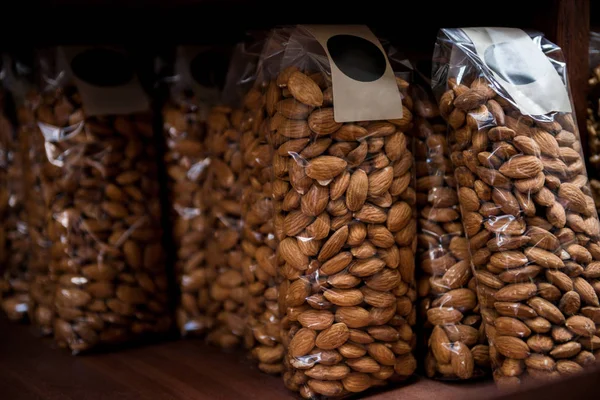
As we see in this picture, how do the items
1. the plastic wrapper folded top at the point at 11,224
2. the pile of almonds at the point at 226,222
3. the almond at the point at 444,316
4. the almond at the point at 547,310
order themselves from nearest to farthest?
the almond at the point at 547,310 → the almond at the point at 444,316 → the pile of almonds at the point at 226,222 → the plastic wrapper folded top at the point at 11,224

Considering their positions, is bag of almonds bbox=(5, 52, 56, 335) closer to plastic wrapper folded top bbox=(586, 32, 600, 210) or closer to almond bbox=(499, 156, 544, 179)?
almond bbox=(499, 156, 544, 179)

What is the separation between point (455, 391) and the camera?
2.77ft

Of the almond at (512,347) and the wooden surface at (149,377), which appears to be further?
the wooden surface at (149,377)

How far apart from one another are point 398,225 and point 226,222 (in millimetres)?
311

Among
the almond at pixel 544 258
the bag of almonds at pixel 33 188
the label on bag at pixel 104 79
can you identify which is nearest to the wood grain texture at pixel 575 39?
the almond at pixel 544 258

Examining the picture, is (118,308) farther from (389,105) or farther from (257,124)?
(389,105)

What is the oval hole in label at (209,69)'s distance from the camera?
1.07m

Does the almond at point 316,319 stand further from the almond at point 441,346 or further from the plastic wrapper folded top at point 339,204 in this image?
the almond at point 441,346

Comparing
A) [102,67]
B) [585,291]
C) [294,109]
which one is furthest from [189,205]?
[585,291]

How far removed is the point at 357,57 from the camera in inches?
32.0

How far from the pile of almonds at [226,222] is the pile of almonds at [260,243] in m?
0.04

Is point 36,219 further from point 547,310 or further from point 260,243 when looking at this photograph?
point 547,310

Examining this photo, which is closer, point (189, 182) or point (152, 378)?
point (152, 378)

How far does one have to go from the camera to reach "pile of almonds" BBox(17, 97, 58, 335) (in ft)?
3.53
